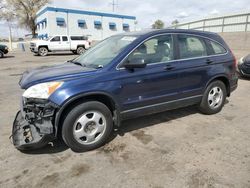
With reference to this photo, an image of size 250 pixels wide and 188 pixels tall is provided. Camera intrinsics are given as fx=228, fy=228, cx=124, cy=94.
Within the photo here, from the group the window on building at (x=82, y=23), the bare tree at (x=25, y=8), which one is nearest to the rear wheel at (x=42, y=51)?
the window on building at (x=82, y=23)

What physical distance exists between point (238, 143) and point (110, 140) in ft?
6.78

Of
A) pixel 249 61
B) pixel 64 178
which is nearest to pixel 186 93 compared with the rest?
pixel 64 178

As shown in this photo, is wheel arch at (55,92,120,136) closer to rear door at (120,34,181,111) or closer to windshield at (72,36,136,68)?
rear door at (120,34,181,111)

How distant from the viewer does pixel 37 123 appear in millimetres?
3160

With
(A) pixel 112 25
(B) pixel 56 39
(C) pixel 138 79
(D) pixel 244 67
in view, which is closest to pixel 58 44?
(B) pixel 56 39

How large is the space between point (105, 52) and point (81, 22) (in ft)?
118

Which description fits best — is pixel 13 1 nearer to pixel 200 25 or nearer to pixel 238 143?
pixel 200 25

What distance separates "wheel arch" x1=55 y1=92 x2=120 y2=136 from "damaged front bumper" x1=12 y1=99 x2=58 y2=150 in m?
0.09

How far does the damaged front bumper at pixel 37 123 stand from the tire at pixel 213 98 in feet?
10.0

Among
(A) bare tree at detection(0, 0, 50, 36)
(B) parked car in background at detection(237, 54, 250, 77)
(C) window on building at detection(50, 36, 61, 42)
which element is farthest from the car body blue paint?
(A) bare tree at detection(0, 0, 50, 36)

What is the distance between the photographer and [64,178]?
2.83 meters

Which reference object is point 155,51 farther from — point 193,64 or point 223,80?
point 223,80

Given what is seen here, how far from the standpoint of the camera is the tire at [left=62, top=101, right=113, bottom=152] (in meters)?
3.22

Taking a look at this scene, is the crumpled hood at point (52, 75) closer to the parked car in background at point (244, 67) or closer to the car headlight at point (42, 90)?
the car headlight at point (42, 90)
